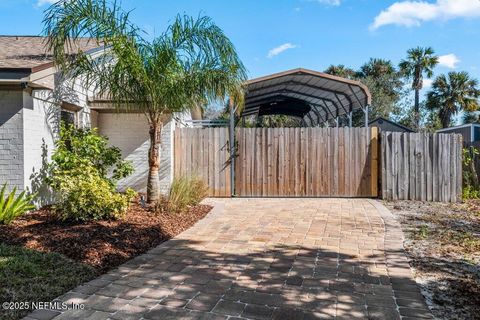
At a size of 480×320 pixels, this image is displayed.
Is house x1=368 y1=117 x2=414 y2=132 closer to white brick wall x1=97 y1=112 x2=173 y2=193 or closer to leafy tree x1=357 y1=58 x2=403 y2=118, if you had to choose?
leafy tree x1=357 y1=58 x2=403 y2=118

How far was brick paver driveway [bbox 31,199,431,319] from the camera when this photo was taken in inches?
115

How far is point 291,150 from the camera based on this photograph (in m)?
9.30

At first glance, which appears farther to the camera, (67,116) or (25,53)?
(67,116)

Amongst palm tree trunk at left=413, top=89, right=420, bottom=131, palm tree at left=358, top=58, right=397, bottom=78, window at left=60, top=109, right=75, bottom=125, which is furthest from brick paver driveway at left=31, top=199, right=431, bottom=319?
palm tree at left=358, top=58, right=397, bottom=78

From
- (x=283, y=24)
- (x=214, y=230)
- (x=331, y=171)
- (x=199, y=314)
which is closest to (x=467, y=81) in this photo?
(x=283, y=24)

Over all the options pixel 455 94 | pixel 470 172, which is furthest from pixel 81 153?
pixel 455 94

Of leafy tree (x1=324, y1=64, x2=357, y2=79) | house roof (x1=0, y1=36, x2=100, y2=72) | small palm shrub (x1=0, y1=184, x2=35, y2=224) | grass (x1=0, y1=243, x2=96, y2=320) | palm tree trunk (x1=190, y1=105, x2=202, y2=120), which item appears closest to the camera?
grass (x1=0, y1=243, x2=96, y2=320)

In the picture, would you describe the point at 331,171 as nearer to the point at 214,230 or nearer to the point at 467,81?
the point at 214,230

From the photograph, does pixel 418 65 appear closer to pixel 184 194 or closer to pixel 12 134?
pixel 184 194

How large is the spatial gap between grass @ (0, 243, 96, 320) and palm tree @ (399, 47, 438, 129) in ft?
94.7

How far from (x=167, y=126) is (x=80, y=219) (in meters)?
3.91

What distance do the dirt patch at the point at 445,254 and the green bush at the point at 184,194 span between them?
4.02 meters

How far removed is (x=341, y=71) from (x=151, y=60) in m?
28.8

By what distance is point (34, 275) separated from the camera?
3504mm
